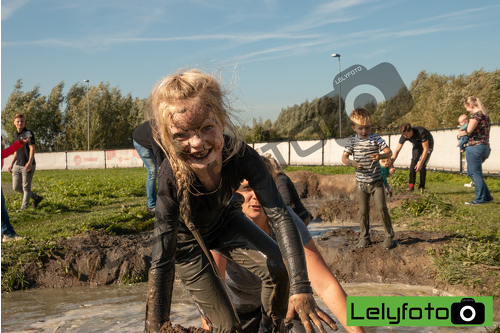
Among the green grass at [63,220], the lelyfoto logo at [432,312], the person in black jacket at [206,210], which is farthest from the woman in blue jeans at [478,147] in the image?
the person in black jacket at [206,210]

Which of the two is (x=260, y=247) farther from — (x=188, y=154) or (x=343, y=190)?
(x=343, y=190)

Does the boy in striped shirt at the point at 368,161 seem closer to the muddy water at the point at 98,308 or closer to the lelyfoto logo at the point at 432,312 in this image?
the muddy water at the point at 98,308

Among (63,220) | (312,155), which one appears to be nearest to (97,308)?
(63,220)

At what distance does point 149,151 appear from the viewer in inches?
308

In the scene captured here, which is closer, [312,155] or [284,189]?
[284,189]

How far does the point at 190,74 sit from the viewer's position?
2.61 meters

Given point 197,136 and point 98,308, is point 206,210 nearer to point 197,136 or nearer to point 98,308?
point 197,136

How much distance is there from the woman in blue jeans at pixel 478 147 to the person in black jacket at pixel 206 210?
7722 mm

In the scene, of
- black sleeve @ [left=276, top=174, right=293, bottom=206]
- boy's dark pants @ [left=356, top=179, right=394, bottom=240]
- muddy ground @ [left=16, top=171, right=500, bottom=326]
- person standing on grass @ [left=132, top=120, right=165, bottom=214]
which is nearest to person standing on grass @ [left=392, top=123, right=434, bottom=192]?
muddy ground @ [left=16, top=171, right=500, bottom=326]

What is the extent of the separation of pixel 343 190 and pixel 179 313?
9.92 m

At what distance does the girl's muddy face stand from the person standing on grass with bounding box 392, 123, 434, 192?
936cm

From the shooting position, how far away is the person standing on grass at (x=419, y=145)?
37.1ft

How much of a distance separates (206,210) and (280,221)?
50 centimetres

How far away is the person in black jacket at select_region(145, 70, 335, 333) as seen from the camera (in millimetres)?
2479
